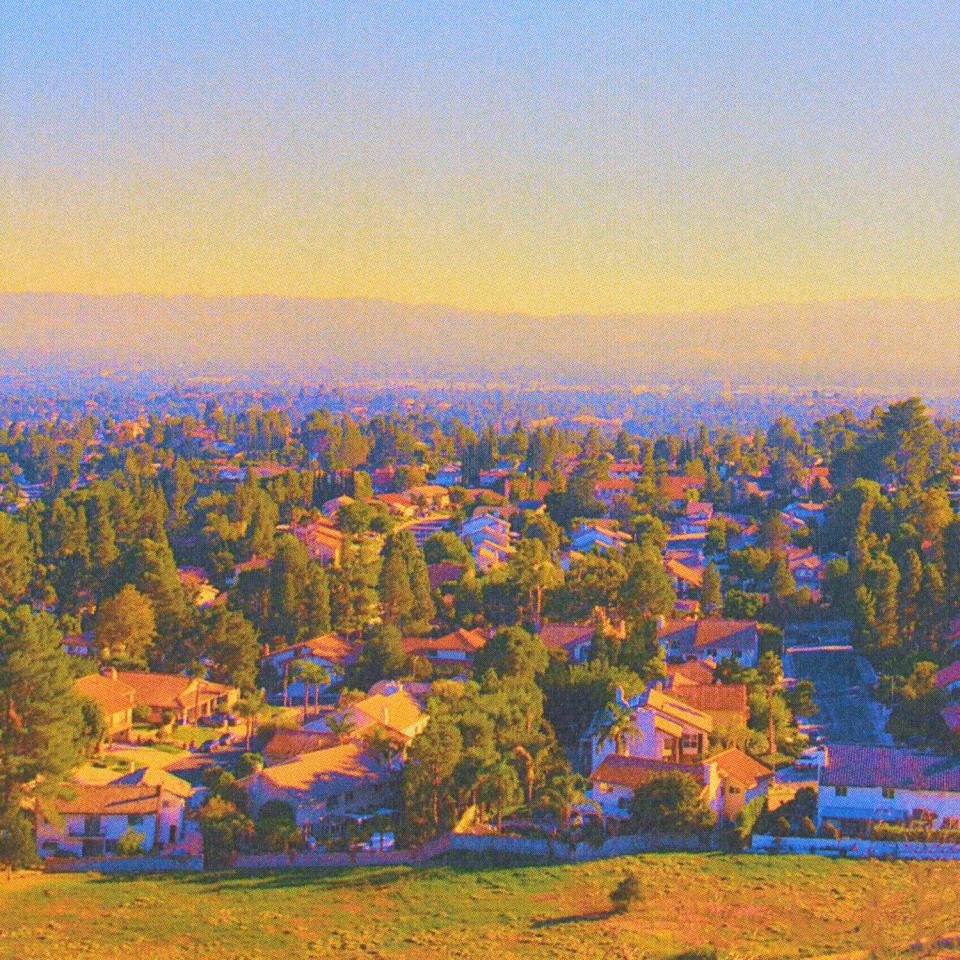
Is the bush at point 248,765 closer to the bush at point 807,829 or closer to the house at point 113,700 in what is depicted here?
the house at point 113,700

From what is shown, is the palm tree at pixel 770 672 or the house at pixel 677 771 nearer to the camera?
the house at pixel 677 771

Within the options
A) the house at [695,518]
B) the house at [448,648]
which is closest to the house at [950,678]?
the house at [448,648]

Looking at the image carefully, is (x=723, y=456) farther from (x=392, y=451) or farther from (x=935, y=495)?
(x=935, y=495)

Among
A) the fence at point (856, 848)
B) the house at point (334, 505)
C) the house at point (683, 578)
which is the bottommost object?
the fence at point (856, 848)

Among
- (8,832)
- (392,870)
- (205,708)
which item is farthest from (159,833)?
(205,708)

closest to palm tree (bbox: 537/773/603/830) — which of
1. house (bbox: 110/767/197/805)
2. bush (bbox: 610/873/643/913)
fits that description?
bush (bbox: 610/873/643/913)

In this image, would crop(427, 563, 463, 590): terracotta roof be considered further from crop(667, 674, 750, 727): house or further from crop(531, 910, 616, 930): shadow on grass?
crop(531, 910, 616, 930): shadow on grass
